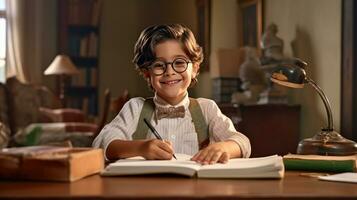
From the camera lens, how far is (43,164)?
1004mm

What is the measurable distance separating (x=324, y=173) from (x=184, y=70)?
46 cm

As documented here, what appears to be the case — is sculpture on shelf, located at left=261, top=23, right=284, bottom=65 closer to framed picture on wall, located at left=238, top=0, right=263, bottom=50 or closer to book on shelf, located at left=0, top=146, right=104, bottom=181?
framed picture on wall, located at left=238, top=0, right=263, bottom=50

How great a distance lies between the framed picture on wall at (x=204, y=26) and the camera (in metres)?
5.66

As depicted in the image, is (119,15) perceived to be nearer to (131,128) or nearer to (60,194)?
(131,128)

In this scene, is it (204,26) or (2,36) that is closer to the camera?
(204,26)

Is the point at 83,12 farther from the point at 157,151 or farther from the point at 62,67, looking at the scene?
the point at 157,151

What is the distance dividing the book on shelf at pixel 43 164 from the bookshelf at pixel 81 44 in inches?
231

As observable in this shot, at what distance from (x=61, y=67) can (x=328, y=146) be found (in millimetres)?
5039

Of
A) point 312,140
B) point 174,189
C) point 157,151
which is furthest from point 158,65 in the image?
point 174,189

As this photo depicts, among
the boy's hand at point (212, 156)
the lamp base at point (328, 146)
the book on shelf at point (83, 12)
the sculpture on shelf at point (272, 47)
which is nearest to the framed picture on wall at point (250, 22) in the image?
the sculpture on shelf at point (272, 47)

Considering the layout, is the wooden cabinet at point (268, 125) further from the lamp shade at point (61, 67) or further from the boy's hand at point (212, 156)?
the lamp shade at point (61, 67)

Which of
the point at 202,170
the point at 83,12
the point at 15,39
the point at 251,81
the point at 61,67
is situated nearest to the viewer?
the point at 202,170

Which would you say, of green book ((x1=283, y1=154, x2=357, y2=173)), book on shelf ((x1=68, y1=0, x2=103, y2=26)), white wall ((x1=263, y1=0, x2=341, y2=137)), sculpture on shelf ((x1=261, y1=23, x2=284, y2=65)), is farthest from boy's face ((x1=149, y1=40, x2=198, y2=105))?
book on shelf ((x1=68, y1=0, x2=103, y2=26))

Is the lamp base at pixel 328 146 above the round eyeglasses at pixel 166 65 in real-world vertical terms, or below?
below
